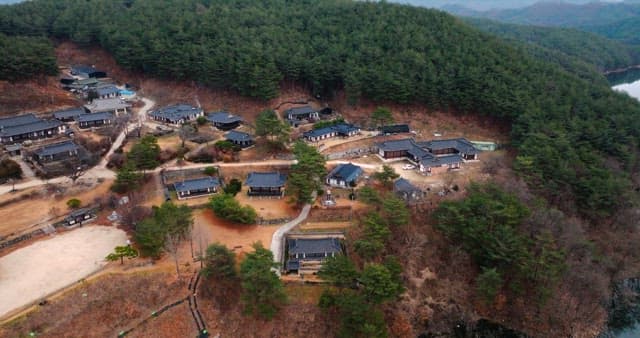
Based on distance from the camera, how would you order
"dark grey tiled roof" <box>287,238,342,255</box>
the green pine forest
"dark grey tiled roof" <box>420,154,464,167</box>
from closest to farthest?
"dark grey tiled roof" <box>287,238,342,255</box>, the green pine forest, "dark grey tiled roof" <box>420,154,464,167</box>

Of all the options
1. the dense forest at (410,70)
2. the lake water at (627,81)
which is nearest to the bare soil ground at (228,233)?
the dense forest at (410,70)

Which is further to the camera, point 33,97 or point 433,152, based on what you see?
point 33,97

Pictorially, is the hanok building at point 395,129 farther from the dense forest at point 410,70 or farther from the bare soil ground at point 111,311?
the bare soil ground at point 111,311

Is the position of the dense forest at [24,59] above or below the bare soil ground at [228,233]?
above

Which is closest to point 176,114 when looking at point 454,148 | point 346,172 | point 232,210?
point 232,210

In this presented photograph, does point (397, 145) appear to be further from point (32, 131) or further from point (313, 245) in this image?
point (32, 131)

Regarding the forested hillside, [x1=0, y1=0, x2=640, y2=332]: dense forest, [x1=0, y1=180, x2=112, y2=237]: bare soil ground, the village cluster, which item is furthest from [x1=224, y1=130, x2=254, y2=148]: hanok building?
the forested hillside

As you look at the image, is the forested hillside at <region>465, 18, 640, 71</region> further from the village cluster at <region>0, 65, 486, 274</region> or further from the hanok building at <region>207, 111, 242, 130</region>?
the hanok building at <region>207, 111, 242, 130</region>
